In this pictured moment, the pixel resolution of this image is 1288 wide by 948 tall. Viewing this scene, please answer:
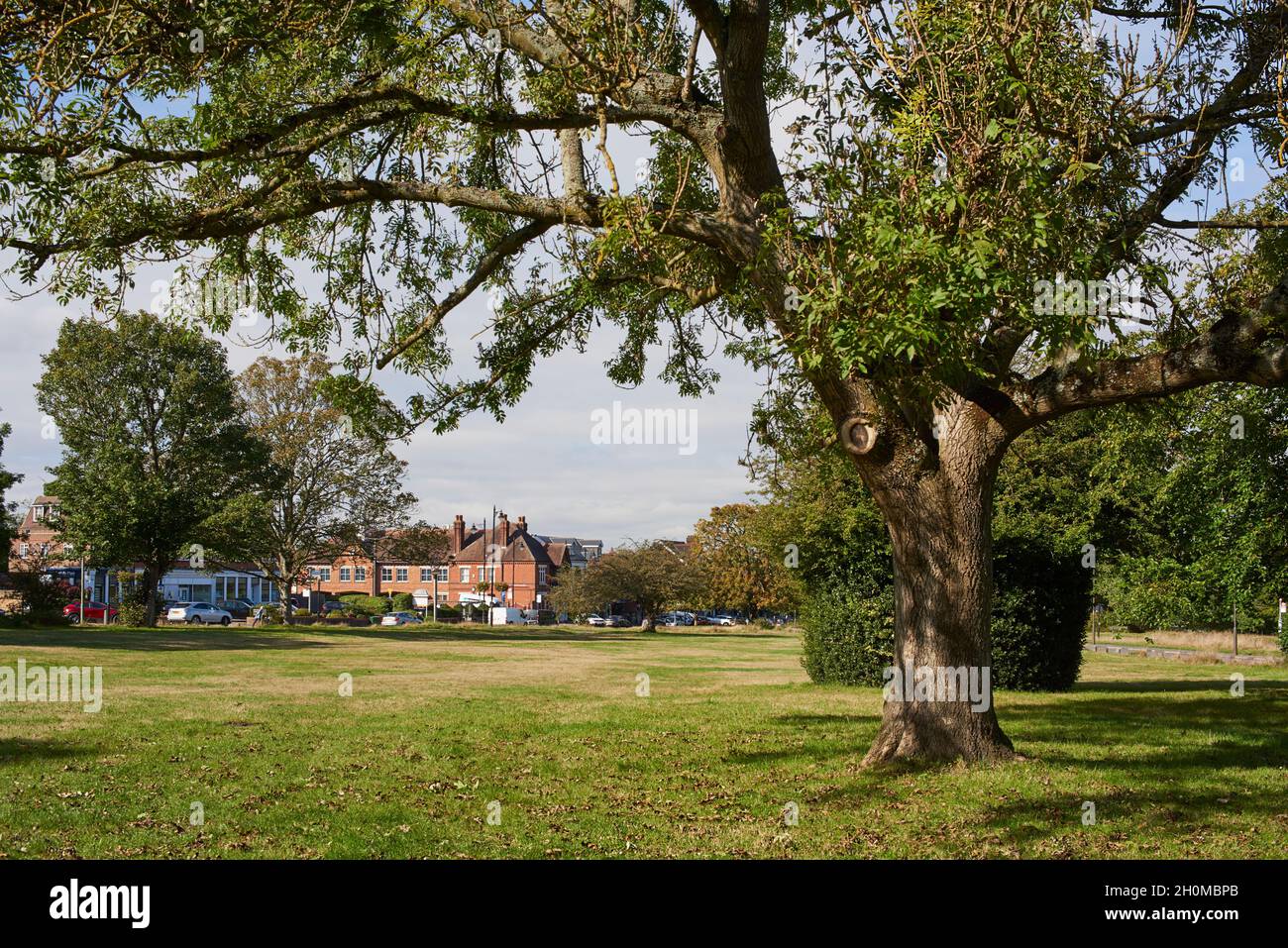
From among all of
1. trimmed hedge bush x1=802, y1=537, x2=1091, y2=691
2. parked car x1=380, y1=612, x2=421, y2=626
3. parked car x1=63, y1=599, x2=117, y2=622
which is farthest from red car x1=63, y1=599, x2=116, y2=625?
trimmed hedge bush x1=802, y1=537, x2=1091, y2=691

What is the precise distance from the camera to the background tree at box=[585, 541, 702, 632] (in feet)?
221

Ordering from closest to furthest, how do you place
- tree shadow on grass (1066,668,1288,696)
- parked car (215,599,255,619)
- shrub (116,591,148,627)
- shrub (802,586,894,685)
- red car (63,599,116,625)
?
shrub (802,586,894,685) < tree shadow on grass (1066,668,1288,696) < shrub (116,591,148,627) < red car (63,599,116,625) < parked car (215,599,255,619)

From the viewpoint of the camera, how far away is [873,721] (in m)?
A: 14.8

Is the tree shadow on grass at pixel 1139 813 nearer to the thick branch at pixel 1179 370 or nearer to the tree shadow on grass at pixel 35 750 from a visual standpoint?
the thick branch at pixel 1179 370

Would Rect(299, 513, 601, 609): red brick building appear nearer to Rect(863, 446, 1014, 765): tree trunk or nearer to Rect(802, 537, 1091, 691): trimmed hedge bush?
Rect(802, 537, 1091, 691): trimmed hedge bush

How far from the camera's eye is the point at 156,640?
35938mm

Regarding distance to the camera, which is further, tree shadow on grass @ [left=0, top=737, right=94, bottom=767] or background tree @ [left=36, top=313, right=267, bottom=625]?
background tree @ [left=36, top=313, right=267, bottom=625]

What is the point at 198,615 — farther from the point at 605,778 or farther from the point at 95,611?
the point at 605,778

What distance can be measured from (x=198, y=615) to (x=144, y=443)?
17.0 m

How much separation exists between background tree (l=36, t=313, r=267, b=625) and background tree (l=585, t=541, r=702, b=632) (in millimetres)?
26993

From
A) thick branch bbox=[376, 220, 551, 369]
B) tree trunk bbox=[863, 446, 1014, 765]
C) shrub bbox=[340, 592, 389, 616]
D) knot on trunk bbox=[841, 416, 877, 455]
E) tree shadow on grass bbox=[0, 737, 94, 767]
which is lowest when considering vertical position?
shrub bbox=[340, 592, 389, 616]

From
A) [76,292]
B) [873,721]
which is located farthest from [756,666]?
[76,292]

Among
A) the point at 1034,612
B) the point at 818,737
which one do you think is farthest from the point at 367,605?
the point at 818,737

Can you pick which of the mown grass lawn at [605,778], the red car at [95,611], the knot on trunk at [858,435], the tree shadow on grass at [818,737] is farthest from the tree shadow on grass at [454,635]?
the knot on trunk at [858,435]
